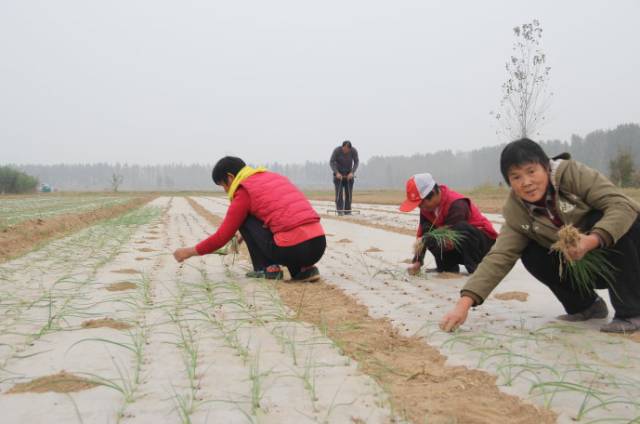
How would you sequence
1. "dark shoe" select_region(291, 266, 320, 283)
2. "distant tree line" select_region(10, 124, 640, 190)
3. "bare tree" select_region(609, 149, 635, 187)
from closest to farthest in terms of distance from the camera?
"dark shoe" select_region(291, 266, 320, 283)
"bare tree" select_region(609, 149, 635, 187)
"distant tree line" select_region(10, 124, 640, 190)

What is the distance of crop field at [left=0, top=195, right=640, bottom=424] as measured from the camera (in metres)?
1.58

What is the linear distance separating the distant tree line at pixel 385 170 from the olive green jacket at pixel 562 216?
63833 mm

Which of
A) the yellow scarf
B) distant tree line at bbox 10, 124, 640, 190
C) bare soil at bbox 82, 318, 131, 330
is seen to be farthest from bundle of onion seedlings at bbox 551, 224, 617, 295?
distant tree line at bbox 10, 124, 640, 190

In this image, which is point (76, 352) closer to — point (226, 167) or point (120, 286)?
point (120, 286)

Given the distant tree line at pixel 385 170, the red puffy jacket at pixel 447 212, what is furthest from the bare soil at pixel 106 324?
the distant tree line at pixel 385 170

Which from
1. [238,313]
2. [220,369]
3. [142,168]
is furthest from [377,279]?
[142,168]

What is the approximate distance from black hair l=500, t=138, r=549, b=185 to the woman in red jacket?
1701mm

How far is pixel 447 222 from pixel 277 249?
123cm

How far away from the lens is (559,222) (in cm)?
234

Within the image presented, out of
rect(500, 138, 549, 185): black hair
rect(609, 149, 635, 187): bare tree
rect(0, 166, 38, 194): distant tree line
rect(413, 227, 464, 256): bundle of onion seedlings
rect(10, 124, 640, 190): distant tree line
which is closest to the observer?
rect(500, 138, 549, 185): black hair

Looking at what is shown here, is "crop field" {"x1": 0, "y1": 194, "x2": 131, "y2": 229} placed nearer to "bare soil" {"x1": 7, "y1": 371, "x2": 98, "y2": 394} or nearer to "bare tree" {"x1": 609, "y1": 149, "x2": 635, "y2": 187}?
"bare soil" {"x1": 7, "y1": 371, "x2": 98, "y2": 394}

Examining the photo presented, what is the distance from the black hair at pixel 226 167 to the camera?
3.72 metres

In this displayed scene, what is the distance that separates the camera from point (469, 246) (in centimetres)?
376

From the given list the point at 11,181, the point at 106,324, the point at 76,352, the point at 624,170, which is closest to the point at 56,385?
the point at 76,352
